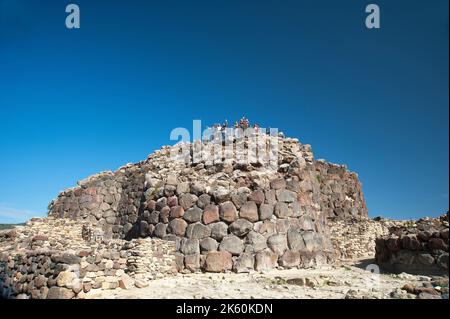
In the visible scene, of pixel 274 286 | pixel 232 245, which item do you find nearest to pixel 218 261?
pixel 232 245

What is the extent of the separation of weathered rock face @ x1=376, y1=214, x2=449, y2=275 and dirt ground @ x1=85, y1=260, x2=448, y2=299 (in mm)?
613

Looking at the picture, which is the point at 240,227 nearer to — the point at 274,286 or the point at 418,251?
the point at 274,286

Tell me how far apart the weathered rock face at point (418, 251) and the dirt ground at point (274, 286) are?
0.61m

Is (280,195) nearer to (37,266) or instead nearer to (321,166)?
(37,266)

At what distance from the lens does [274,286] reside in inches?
281

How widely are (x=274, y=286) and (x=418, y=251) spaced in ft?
13.9

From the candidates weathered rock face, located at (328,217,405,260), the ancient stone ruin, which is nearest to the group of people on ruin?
the ancient stone ruin

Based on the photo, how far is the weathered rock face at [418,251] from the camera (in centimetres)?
831

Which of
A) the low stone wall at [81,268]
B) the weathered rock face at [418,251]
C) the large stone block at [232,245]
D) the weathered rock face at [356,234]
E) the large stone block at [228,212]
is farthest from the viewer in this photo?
the weathered rock face at [356,234]

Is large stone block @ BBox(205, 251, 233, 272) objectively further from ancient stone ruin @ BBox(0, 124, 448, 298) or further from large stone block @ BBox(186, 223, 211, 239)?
large stone block @ BBox(186, 223, 211, 239)

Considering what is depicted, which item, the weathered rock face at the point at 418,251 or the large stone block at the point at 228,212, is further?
the large stone block at the point at 228,212

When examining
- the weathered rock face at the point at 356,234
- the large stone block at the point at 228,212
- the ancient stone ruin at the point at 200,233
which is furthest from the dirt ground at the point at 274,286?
the weathered rock face at the point at 356,234

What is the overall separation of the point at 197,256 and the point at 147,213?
8.29ft

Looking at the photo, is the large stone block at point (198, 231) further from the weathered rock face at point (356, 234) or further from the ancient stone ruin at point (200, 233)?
the weathered rock face at point (356, 234)
